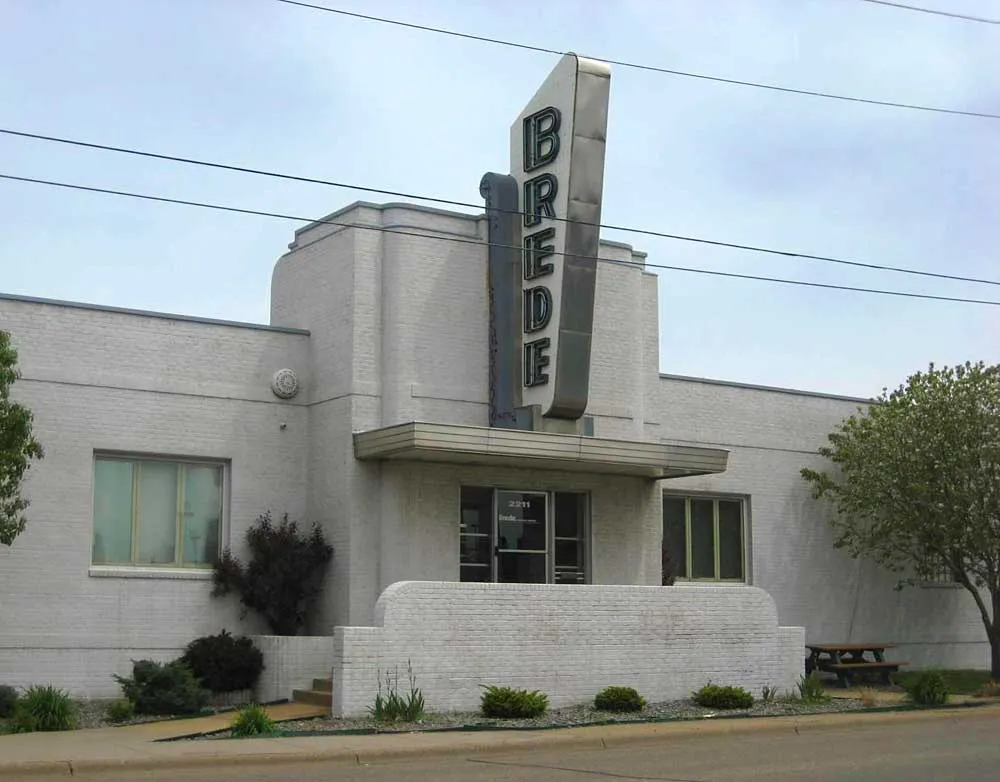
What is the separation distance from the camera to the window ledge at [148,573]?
838 inches

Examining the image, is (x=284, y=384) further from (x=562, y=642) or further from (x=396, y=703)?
(x=396, y=703)

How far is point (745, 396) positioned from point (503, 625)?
1057cm

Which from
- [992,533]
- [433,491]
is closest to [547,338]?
[433,491]

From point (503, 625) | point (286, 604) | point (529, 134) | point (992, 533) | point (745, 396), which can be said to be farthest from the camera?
point (745, 396)

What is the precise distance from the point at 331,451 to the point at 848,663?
10758mm

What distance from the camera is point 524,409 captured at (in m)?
23.3

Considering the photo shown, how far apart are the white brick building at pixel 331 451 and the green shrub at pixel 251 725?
326cm

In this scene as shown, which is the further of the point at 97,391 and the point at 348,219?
the point at 348,219

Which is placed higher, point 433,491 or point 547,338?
point 547,338

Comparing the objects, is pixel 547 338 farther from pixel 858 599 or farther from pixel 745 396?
pixel 858 599

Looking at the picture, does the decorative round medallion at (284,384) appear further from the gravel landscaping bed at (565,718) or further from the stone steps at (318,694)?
the gravel landscaping bed at (565,718)

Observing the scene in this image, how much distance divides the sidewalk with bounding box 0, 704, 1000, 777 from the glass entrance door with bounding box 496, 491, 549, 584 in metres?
5.17

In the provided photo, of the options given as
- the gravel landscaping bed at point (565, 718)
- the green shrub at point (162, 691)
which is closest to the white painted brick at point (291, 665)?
the green shrub at point (162, 691)

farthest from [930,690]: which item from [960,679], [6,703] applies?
[6,703]
